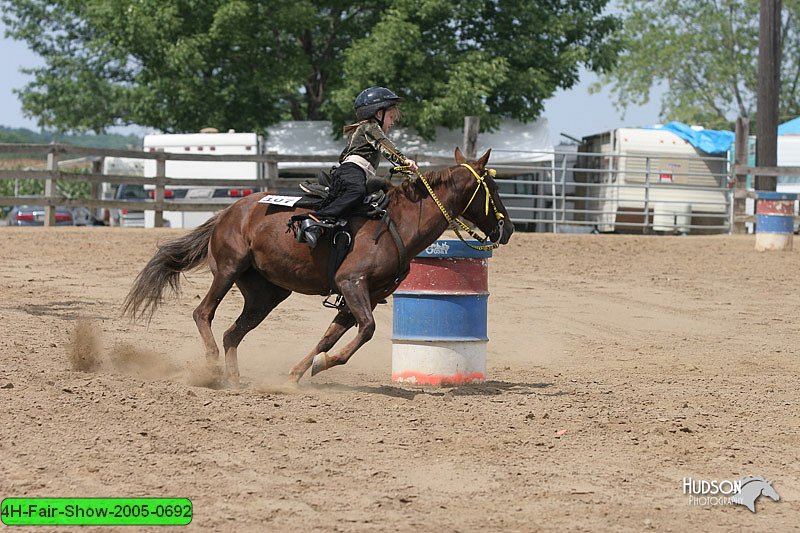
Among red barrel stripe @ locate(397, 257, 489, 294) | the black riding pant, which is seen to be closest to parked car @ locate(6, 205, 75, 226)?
red barrel stripe @ locate(397, 257, 489, 294)

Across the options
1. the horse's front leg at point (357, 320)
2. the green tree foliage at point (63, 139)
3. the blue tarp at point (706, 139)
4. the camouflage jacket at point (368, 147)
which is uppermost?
the green tree foliage at point (63, 139)

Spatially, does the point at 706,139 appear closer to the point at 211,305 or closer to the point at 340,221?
the point at 211,305

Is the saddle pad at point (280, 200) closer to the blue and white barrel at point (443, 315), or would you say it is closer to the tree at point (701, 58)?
the blue and white barrel at point (443, 315)

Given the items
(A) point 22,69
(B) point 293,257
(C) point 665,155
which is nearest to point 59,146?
(B) point 293,257

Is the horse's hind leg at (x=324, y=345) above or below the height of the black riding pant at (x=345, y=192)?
below

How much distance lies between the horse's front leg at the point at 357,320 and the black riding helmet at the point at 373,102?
1272 mm

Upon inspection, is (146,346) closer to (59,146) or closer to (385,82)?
(59,146)

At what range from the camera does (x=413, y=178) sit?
852 cm

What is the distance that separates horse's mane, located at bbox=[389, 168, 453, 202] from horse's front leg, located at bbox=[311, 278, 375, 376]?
0.80m

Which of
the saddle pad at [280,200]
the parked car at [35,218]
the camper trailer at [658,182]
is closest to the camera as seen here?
the saddle pad at [280,200]

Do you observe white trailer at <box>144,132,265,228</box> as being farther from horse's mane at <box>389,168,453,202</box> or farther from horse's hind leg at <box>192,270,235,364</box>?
horse's mane at <box>389,168,453,202</box>

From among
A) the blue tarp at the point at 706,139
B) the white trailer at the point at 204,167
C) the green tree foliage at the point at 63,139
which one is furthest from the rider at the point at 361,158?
the green tree foliage at the point at 63,139

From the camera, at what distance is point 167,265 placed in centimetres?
928

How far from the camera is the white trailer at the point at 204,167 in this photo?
1059 inches
